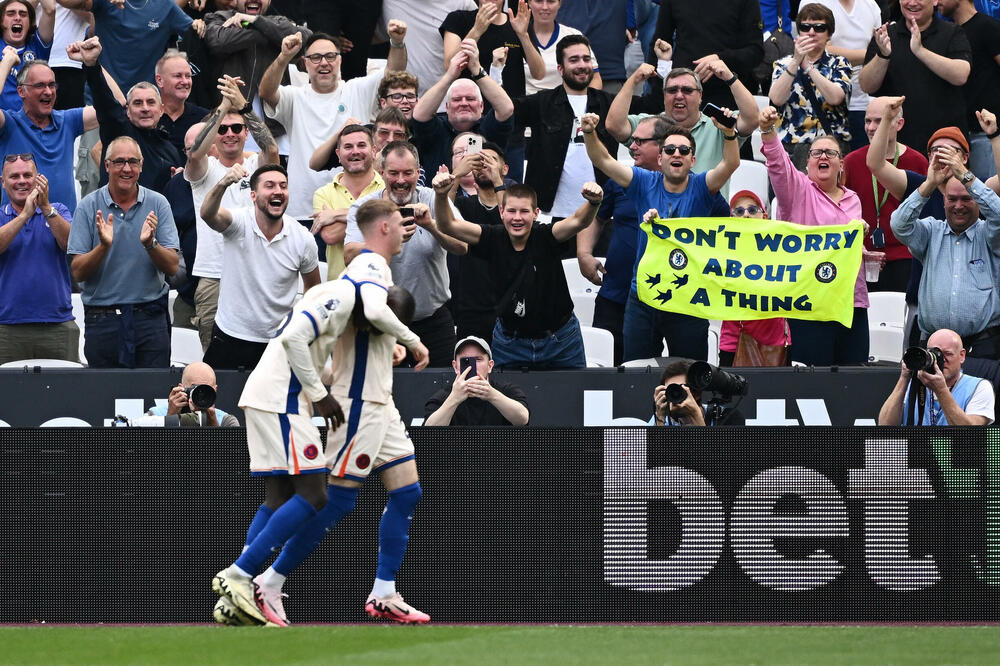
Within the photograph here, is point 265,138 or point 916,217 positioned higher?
point 265,138

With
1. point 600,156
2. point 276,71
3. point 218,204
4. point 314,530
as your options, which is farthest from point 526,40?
point 314,530

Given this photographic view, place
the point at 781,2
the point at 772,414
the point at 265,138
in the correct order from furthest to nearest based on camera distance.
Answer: the point at 781,2 < the point at 265,138 < the point at 772,414

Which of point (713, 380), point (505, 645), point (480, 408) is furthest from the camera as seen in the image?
point (480, 408)

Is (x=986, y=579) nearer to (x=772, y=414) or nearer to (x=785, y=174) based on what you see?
(x=772, y=414)

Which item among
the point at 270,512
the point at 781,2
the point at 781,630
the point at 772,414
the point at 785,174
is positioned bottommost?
the point at 781,630

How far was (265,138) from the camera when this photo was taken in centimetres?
1256

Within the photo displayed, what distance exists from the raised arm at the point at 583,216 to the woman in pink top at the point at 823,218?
154 centimetres

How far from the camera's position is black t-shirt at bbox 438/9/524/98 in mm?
14211

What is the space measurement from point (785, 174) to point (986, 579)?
373cm

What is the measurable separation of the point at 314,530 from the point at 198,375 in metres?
2.20

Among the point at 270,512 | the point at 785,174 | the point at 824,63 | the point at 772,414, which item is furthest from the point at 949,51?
the point at 270,512

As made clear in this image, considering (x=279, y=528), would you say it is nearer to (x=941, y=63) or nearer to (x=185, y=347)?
(x=185, y=347)

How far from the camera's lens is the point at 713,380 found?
9.42m

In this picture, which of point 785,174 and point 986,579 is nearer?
point 986,579
